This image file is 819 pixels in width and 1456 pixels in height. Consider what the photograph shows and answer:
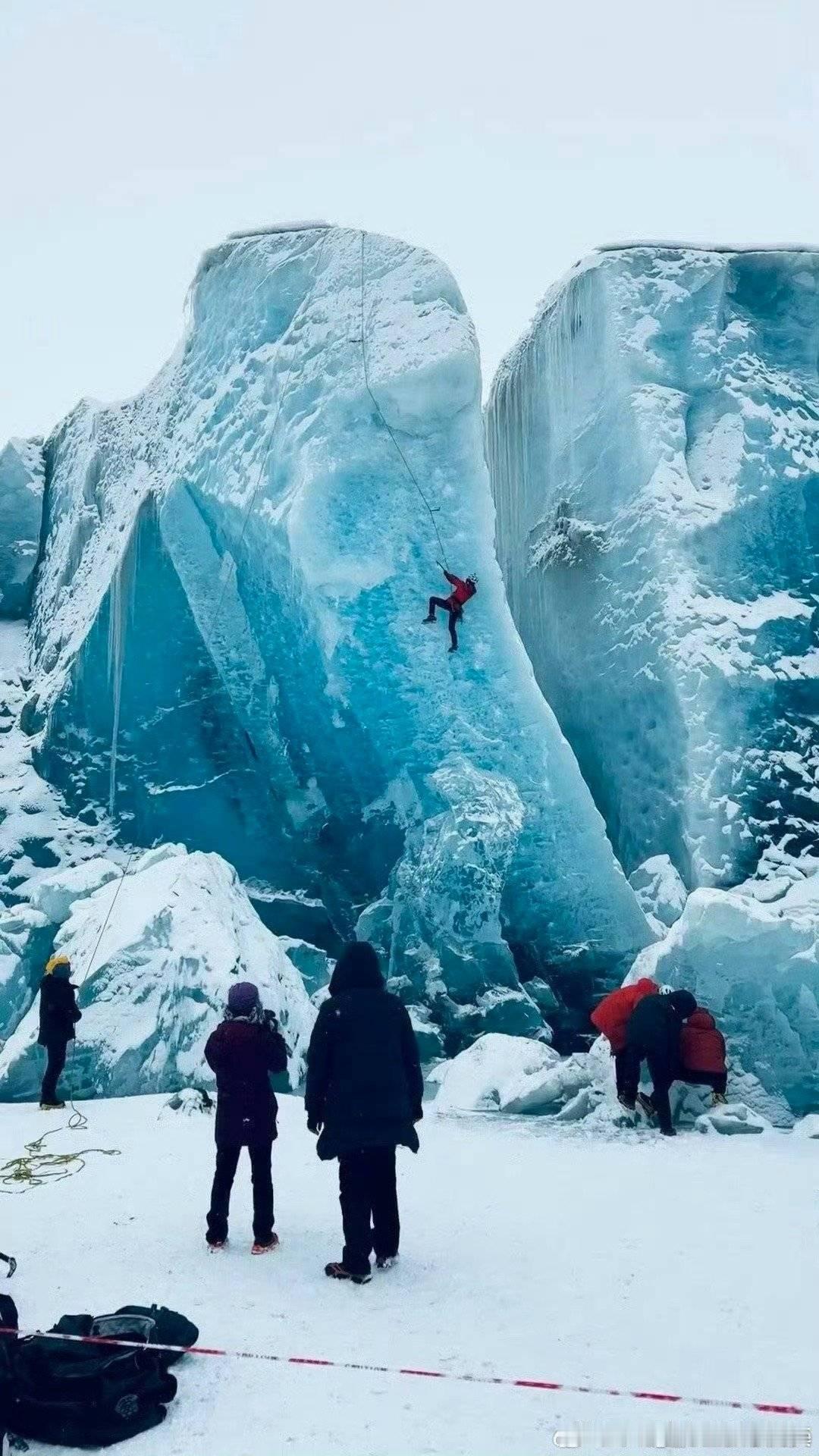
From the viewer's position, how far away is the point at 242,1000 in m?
4.12

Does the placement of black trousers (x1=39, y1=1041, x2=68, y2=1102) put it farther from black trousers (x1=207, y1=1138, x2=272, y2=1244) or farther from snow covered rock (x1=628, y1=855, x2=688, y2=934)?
snow covered rock (x1=628, y1=855, x2=688, y2=934)

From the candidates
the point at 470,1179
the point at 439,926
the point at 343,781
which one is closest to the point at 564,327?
the point at 343,781

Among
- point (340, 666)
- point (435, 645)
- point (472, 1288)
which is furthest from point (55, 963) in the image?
point (435, 645)

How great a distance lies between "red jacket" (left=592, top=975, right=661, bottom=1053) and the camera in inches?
262

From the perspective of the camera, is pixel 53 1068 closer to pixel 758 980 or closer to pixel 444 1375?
pixel 758 980

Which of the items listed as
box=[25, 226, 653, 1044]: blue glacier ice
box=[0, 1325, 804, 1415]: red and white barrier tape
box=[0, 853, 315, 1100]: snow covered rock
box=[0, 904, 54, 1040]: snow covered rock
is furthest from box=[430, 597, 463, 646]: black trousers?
box=[0, 1325, 804, 1415]: red and white barrier tape

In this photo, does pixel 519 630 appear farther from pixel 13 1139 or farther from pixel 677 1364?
pixel 677 1364

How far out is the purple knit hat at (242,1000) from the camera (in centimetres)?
411

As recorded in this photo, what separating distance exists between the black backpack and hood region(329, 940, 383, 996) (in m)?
1.39

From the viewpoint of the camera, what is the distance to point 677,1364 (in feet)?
9.12

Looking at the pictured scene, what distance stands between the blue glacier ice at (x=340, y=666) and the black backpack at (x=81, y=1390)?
28.7 ft

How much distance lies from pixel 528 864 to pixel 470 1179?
23.1 ft

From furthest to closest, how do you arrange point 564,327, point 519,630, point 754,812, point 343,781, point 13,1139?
point 519,630 → point 564,327 → point 343,781 → point 754,812 → point 13,1139

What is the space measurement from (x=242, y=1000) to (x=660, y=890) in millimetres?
8342
